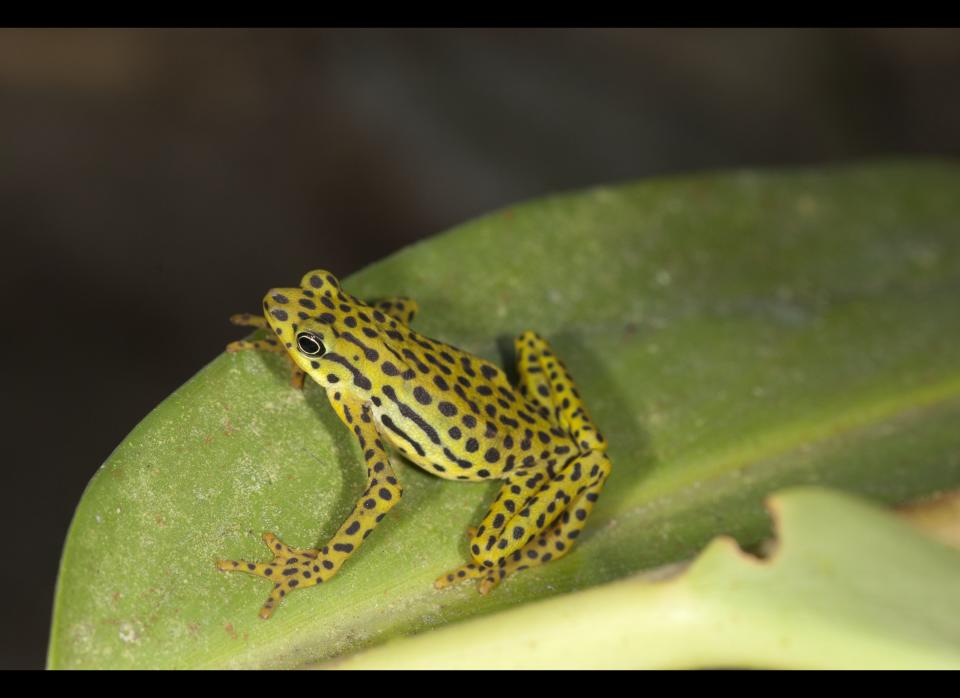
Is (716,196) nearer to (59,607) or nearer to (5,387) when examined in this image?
(59,607)

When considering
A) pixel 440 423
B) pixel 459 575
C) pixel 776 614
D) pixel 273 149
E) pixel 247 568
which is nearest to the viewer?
pixel 776 614

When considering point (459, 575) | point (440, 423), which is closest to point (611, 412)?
point (440, 423)

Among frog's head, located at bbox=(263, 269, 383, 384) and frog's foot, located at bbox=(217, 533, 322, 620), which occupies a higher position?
frog's head, located at bbox=(263, 269, 383, 384)

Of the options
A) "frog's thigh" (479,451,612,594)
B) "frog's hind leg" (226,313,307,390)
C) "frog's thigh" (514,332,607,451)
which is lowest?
"frog's thigh" (479,451,612,594)

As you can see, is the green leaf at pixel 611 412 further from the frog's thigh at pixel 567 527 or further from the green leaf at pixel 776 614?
the green leaf at pixel 776 614

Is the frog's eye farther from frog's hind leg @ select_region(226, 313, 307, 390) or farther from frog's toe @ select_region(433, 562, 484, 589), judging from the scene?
frog's toe @ select_region(433, 562, 484, 589)

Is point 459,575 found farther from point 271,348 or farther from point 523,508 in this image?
point 271,348

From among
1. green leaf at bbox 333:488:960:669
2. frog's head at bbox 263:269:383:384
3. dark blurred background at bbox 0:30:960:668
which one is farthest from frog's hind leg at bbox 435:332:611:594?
dark blurred background at bbox 0:30:960:668
